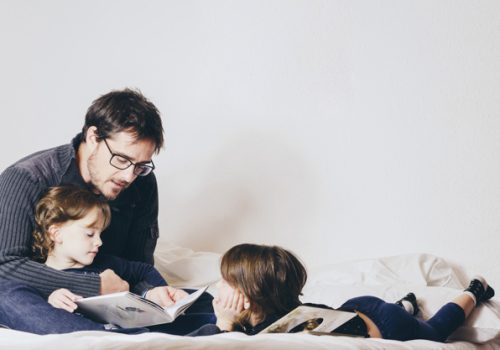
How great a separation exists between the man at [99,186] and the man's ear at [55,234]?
50mm

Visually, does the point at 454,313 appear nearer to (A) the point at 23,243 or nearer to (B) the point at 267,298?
(B) the point at 267,298

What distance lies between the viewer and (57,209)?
1.81 m

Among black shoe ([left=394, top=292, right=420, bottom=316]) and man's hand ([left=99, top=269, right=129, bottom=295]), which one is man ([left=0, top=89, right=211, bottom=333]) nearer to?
man's hand ([left=99, top=269, right=129, bottom=295])

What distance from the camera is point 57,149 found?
199cm

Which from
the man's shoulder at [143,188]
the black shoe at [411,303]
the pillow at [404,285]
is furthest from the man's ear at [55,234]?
the black shoe at [411,303]

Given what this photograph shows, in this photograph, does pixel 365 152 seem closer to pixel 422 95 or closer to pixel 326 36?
pixel 422 95

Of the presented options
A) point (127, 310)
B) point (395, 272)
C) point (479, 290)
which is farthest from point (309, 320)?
point (395, 272)

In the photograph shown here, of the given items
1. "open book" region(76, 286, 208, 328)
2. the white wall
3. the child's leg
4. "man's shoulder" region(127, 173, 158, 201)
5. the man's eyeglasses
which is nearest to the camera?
"open book" region(76, 286, 208, 328)

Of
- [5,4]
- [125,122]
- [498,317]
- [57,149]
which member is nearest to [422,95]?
[498,317]

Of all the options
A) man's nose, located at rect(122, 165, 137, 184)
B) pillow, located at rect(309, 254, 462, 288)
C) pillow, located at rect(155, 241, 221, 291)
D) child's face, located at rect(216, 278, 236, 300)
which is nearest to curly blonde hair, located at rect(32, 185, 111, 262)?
man's nose, located at rect(122, 165, 137, 184)

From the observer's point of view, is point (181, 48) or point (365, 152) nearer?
point (365, 152)

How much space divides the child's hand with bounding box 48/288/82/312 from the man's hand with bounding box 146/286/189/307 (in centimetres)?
25

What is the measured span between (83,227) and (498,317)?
43.3 inches

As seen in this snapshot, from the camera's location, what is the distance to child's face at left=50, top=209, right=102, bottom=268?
1.85 meters
